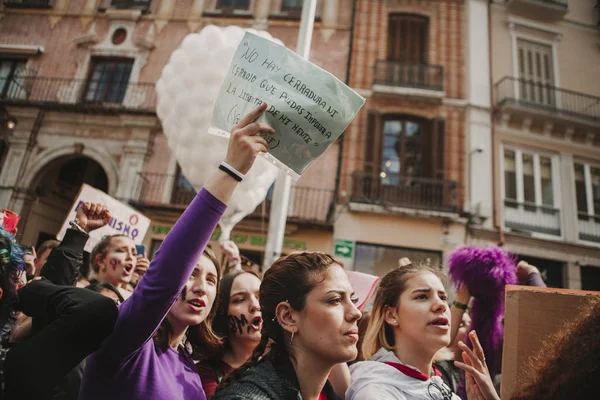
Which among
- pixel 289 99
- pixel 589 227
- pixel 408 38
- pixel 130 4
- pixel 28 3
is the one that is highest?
pixel 130 4

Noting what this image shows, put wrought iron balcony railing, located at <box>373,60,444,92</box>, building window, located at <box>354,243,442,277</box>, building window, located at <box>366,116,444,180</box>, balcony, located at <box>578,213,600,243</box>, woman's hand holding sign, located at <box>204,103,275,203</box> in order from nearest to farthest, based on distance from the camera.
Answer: woman's hand holding sign, located at <box>204,103,275,203</box>
building window, located at <box>354,243,442,277</box>
balcony, located at <box>578,213,600,243</box>
building window, located at <box>366,116,444,180</box>
wrought iron balcony railing, located at <box>373,60,444,92</box>

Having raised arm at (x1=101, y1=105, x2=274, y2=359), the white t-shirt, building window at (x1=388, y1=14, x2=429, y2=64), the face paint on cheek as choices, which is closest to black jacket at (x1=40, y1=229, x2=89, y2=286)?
raised arm at (x1=101, y1=105, x2=274, y2=359)

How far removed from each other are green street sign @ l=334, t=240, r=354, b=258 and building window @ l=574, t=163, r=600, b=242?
6.56 metres

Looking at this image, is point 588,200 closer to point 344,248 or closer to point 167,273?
point 344,248

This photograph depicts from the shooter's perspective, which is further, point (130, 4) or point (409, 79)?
point (130, 4)

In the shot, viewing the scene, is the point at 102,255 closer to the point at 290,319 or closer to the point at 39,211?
the point at 290,319

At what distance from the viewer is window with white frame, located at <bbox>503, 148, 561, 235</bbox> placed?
35.1ft

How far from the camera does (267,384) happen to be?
1388 millimetres

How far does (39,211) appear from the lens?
11.8 metres

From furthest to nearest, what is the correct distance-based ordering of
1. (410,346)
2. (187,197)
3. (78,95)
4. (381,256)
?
(78,95) → (187,197) → (381,256) → (410,346)

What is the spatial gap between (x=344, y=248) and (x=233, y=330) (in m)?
8.23

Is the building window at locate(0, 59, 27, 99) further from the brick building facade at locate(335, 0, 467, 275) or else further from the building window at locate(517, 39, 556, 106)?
the building window at locate(517, 39, 556, 106)

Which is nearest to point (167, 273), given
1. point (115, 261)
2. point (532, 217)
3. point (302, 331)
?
point (302, 331)

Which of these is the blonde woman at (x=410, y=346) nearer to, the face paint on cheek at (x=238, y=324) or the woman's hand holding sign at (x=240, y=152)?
the face paint on cheek at (x=238, y=324)
